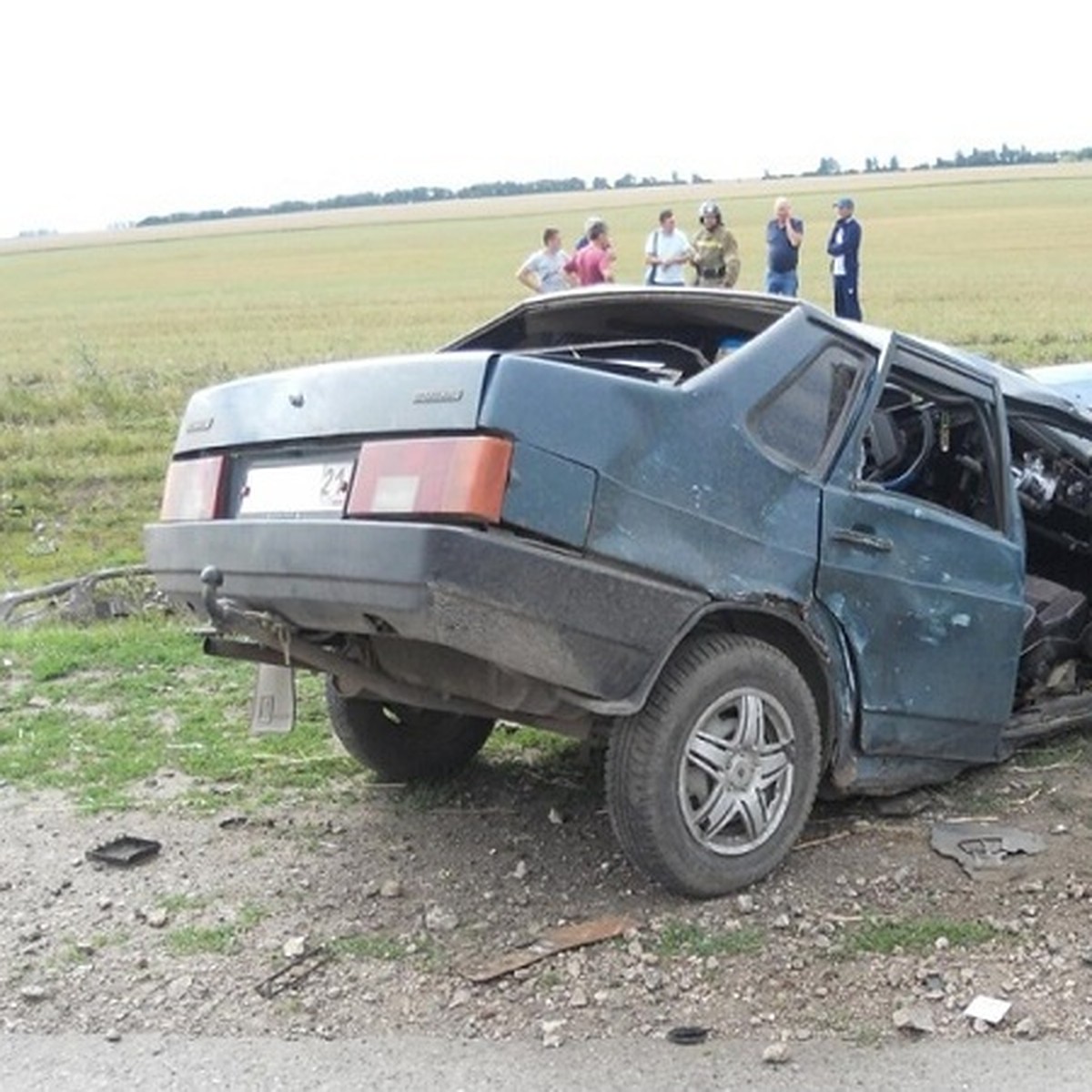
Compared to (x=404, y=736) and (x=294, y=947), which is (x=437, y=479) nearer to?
(x=294, y=947)

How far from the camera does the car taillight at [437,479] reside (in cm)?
361

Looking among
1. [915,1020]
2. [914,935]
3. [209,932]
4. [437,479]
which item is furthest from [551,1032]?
[437,479]

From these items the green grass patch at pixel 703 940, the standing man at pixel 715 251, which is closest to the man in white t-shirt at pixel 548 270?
the standing man at pixel 715 251

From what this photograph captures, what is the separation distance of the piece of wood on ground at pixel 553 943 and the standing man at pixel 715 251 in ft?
37.8

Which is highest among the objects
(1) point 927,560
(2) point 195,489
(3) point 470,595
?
(2) point 195,489

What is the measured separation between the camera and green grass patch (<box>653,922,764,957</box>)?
395 cm

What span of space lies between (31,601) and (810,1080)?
7124 millimetres

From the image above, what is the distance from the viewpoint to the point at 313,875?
182 inches

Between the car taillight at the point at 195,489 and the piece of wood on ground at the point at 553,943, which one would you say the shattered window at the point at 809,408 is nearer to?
the piece of wood on ground at the point at 553,943

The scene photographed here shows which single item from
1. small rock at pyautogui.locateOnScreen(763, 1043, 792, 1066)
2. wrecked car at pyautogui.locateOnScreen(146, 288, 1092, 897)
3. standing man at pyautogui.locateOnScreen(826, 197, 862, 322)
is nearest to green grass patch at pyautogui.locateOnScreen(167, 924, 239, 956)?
wrecked car at pyautogui.locateOnScreen(146, 288, 1092, 897)

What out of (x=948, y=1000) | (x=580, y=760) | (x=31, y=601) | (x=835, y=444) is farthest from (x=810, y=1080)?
(x=31, y=601)

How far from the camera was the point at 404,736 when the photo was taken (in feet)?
17.6

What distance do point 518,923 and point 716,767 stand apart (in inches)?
27.7

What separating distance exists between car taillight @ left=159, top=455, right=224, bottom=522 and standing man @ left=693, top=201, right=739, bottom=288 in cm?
1107
